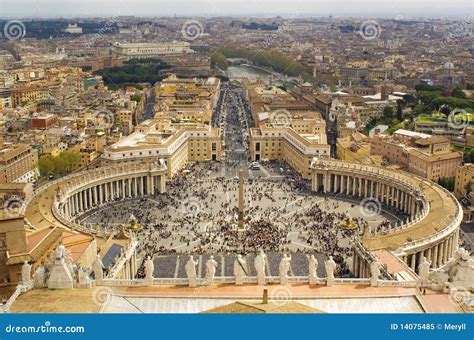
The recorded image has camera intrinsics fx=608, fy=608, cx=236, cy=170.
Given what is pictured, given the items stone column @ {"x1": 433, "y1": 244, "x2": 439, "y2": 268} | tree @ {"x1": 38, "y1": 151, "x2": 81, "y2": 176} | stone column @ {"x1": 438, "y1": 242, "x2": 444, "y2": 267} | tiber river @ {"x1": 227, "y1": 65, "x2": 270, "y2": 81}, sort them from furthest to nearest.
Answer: tiber river @ {"x1": 227, "y1": 65, "x2": 270, "y2": 81}
tree @ {"x1": 38, "y1": 151, "x2": 81, "y2": 176}
stone column @ {"x1": 438, "y1": 242, "x2": 444, "y2": 267}
stone column @ {"x1": 433, "y1": 244, "x2": 439, "y2": 268}

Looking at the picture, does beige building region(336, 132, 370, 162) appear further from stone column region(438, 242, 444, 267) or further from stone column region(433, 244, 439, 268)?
stone column region(433, 244, 439, 268)

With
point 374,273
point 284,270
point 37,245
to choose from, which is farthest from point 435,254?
point 37,245

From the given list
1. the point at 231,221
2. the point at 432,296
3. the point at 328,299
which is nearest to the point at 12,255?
the point at 328,299

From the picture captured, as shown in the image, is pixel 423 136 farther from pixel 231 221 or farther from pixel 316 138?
pixel 231 221

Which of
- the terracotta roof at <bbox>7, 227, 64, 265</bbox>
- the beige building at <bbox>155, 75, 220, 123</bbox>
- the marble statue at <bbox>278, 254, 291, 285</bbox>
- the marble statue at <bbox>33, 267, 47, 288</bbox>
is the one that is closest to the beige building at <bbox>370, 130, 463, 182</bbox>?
the beige building at <bbox>155, 75, 220, 123</bbox>

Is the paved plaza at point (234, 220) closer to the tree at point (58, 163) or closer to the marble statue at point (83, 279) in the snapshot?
the tree at point (58, 163)
